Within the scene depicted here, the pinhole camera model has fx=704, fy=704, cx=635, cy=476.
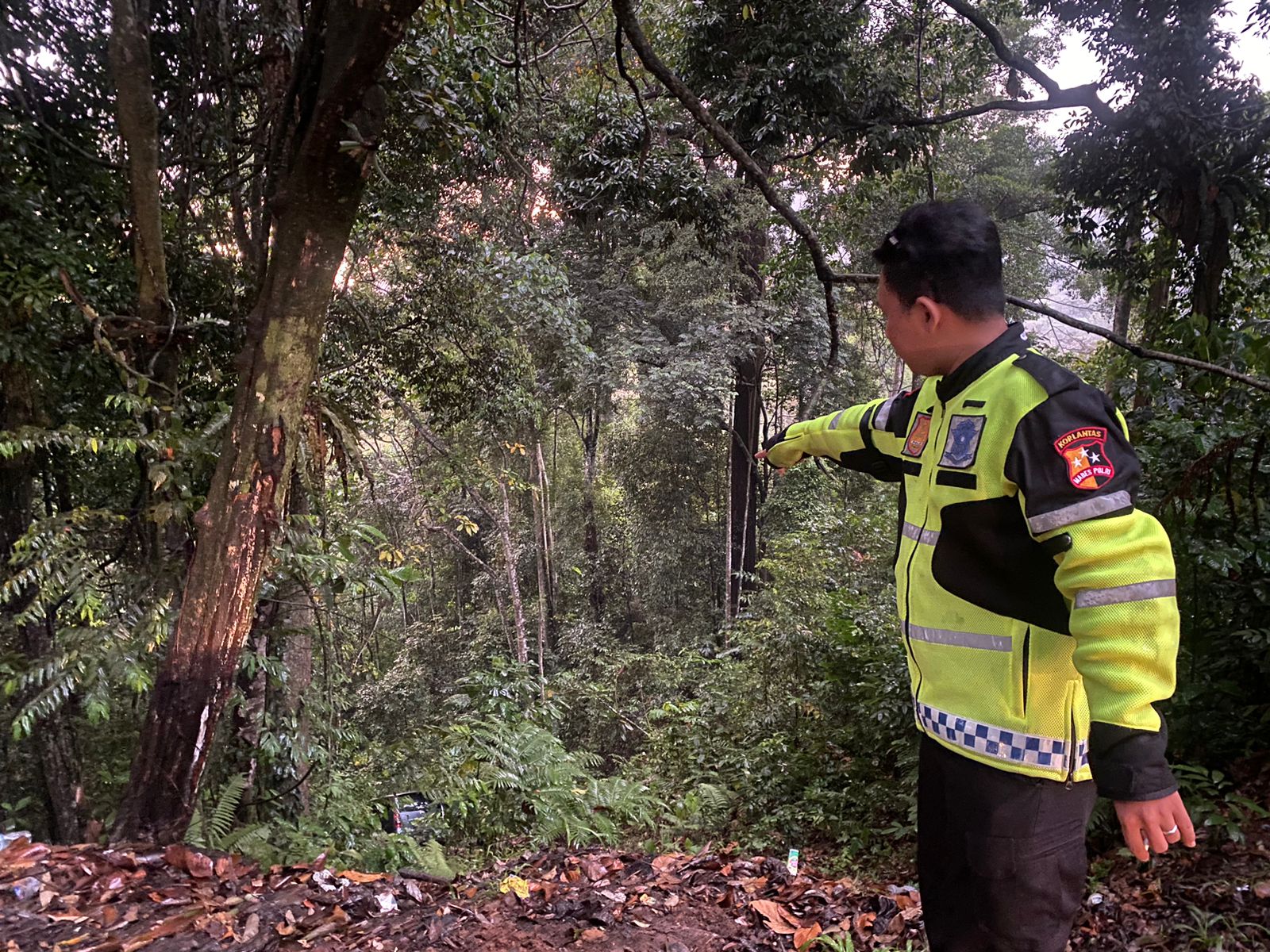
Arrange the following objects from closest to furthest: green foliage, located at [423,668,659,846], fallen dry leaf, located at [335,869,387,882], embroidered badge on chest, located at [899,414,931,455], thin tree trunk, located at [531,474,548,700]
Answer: embroidered badge on chest, located at [899,414,931,455]
fallen dry leaf, located at [335,869,387,882]
green foliage, located at [423,668,659,846]
thin tree trunk, located at [531,474,548,700]

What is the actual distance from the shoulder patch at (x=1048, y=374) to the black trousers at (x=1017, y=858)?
748 millimetres

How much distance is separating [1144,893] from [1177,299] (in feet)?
15.4

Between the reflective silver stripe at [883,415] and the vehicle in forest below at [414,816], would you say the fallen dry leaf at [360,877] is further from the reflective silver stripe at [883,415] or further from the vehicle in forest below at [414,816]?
the reflective silver stripe at [883,415]

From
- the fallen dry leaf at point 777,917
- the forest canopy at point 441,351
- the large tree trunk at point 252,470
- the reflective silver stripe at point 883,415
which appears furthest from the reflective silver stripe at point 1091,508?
the large tree trunk at point 252,470

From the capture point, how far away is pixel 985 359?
4.77 feet

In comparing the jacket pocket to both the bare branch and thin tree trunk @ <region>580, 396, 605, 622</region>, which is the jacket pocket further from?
thin tree trunk @ <region>580, 396, 605, 622</region>

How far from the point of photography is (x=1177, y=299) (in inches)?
217

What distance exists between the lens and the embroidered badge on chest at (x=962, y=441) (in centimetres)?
138

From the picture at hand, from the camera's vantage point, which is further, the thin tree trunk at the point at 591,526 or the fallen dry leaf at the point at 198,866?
the thin tree trunk at the point at 591,526

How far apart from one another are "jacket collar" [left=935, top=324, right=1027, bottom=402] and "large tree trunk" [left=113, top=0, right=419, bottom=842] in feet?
6.43

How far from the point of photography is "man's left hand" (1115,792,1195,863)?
3.67 feet

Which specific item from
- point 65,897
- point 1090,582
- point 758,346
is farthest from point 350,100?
point 758,346

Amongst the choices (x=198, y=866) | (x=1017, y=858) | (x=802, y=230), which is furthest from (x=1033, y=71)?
(x=198, y=866)

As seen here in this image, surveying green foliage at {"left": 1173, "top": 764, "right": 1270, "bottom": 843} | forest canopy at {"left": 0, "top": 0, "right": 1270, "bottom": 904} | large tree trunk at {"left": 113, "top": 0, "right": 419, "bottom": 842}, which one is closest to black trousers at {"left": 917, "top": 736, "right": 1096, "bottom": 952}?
forest canopy at {"left": 0, "top": 0, "right": 1270, "bottom": 904}
